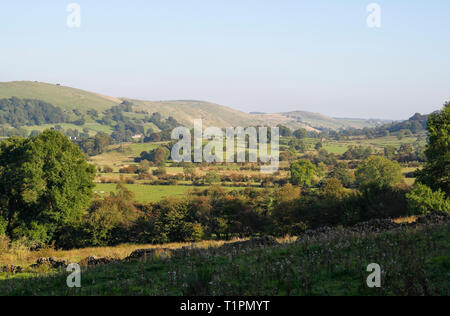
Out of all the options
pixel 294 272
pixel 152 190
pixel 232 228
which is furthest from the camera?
pixel 152 190

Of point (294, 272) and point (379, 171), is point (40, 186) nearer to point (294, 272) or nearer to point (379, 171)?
point (294, 272)

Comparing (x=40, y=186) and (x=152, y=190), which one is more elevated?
(x=40, y=186)

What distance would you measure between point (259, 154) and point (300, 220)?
390 ft

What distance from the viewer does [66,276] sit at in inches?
417

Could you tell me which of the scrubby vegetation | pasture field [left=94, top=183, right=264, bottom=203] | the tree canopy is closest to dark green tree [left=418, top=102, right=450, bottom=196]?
the scrubby vegetation

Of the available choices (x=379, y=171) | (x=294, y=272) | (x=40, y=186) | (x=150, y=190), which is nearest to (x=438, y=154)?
(x=294, y=272)

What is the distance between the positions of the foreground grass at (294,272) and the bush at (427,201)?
25.6 metres

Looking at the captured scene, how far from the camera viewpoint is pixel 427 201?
35938 mm

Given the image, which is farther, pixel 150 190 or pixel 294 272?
pixel 150 190

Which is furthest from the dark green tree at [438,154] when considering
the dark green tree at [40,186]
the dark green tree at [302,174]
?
the dark green tree at [302,174]

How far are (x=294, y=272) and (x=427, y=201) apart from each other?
103ft

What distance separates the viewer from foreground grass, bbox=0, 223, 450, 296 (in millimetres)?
7922

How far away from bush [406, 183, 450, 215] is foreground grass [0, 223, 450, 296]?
84.0ft
